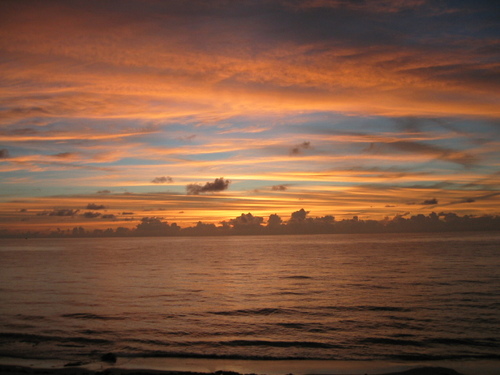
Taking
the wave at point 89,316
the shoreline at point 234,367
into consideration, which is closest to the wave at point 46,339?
the shoreline at point 234,367

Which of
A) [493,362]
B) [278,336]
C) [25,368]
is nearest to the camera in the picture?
[25,368]

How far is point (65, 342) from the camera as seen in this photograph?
25062 mm

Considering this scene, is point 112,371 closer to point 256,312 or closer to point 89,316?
point 89,316

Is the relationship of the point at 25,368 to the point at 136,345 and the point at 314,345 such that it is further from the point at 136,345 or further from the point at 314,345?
the point at 314,345

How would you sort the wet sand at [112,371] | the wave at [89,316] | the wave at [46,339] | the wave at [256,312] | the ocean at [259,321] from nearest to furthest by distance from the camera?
the wet sand at [112,371] < the ocean at [259,321] < the wave at [46,339] < the wave at [89,316] < the wave at [256,312]

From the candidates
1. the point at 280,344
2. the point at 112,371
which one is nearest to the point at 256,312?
the point at 280,344

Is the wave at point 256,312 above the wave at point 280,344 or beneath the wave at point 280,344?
beneath

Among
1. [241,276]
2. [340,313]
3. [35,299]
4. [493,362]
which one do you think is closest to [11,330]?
[35,299]

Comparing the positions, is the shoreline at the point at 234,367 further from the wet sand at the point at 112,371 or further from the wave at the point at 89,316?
the wave at the point at 89,316

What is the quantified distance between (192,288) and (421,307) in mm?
26725

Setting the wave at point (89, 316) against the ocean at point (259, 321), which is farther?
the wave at point (89, 316)

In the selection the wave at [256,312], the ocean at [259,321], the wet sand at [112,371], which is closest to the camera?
the wet sand at [112,371]

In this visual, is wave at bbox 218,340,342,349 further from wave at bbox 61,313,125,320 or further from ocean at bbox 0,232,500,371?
wave at bbox 61,313,125,320

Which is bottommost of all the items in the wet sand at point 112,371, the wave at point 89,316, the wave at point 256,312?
the wave at point 89,316
